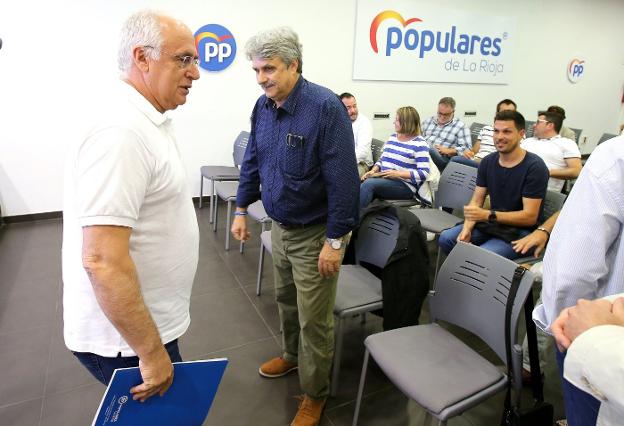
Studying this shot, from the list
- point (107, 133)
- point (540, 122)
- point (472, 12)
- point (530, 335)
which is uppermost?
point (472, 12)

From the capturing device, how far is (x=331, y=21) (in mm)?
4777

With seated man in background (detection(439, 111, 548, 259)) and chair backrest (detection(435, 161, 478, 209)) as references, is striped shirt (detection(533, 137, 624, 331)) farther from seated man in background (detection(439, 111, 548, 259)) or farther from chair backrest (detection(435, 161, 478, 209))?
chair backrest (detection(435, 161, 478, 209))

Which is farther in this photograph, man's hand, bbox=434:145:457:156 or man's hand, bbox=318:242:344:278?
man's hand, bbox=434:145:457:156

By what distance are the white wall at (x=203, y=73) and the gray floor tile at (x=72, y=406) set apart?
2330 millimetres

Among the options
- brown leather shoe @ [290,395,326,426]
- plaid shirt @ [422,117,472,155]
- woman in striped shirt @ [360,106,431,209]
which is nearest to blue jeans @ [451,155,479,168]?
plaid shirt @ [422,117,472,155]

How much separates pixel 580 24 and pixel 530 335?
7.28 m

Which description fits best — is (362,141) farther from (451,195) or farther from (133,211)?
(133,211)

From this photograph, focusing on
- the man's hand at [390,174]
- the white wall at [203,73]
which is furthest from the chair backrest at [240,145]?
the man's hand at [390,174]

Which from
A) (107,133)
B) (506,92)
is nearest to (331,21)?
(506,92)

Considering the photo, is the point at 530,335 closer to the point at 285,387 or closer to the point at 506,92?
the point at 285,387

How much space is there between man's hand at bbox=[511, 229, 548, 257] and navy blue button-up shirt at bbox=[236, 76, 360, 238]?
130 centimetres

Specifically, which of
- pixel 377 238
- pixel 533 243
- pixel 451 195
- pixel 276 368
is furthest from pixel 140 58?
pixel 451 195

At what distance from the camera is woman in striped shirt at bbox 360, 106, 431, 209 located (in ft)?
11.0

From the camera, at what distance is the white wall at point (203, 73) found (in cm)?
364
